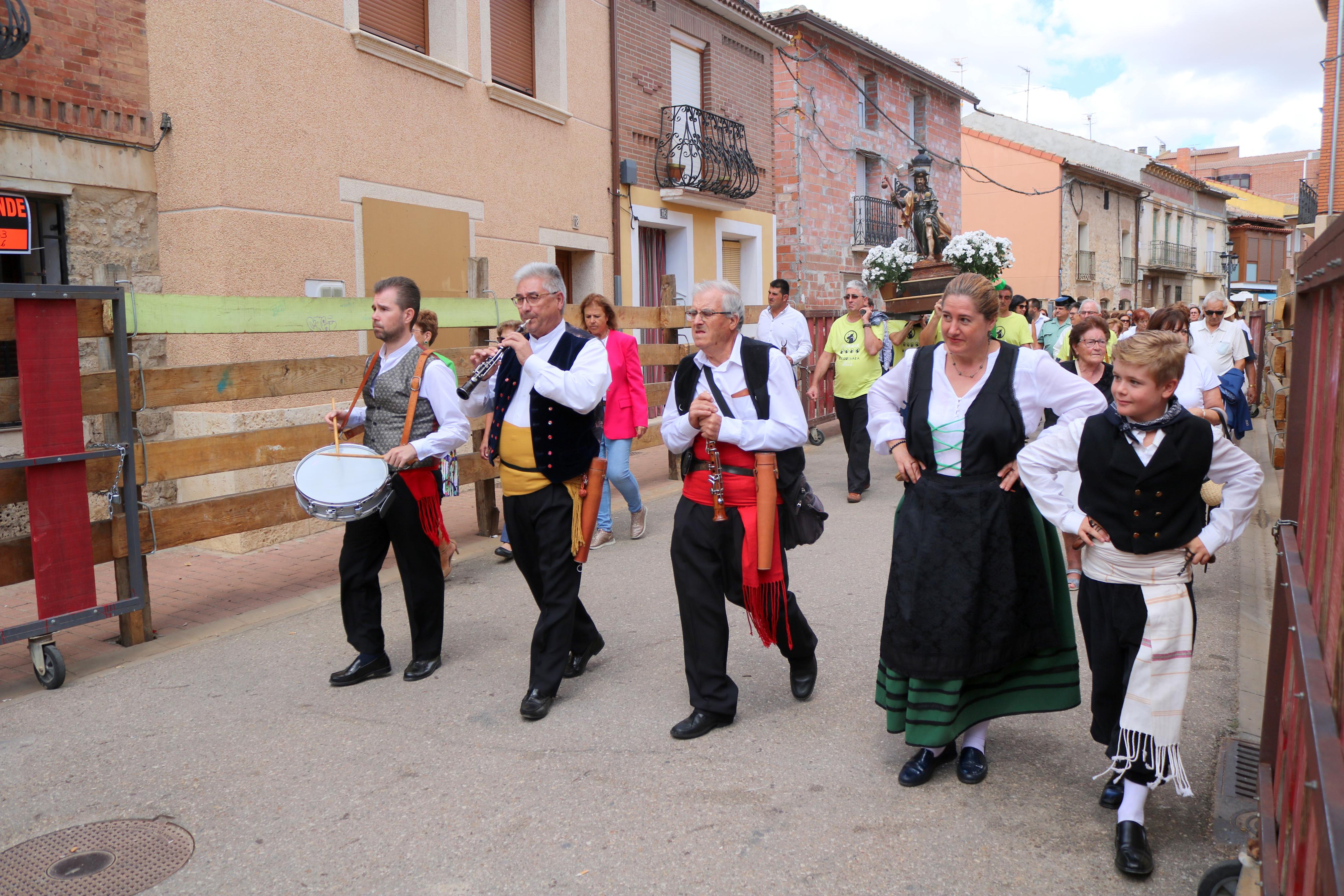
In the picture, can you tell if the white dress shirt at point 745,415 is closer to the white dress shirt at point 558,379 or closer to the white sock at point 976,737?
the white dress shirt at point 558,379

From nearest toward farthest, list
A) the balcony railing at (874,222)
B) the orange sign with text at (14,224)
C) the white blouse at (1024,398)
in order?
the white blouse at (1024,398) → the orange sign with text at (14,224) → the balcony railing at (874,222)

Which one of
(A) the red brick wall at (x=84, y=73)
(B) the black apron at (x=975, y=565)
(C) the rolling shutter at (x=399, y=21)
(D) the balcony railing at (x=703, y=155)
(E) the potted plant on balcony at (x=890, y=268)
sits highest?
(C) the rolling shutter at (x=399, y=21)

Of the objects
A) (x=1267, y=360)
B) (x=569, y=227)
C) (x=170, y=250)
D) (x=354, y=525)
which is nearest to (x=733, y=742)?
(x=354, y=525)

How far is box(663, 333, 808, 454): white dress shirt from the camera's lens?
405 cm

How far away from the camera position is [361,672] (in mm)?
4883

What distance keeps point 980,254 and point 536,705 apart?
9757mm

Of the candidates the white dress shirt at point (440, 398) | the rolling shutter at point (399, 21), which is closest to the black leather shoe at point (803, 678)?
A: the white dress shirt at point (440, 398)

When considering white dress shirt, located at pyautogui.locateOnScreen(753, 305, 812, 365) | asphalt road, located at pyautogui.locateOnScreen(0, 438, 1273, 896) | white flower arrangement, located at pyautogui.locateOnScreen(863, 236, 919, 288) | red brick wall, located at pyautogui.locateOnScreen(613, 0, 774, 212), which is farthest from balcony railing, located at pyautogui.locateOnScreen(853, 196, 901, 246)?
asphalt road, located at pyautogui.locateOnScreen(0, 438, 1273, 896)

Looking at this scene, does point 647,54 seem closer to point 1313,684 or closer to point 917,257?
point 917,257

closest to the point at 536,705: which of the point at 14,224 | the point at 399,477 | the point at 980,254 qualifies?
the point at 399,477

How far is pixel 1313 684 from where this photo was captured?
6.05ft

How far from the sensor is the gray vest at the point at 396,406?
4809mm

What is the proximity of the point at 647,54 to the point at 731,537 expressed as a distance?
12022mm

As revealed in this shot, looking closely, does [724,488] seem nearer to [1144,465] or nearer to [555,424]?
[555,424]
